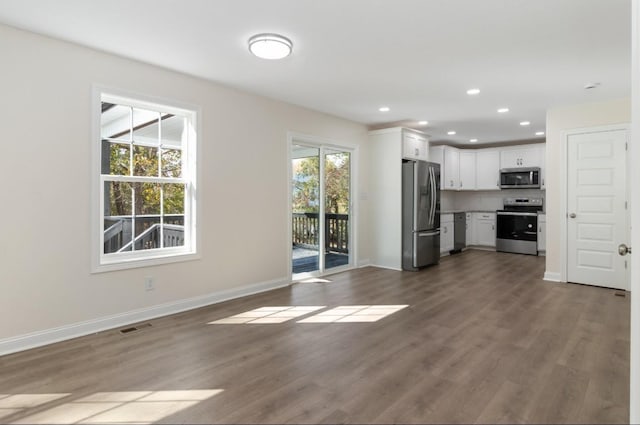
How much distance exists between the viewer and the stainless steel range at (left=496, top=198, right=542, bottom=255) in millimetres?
→ 7475

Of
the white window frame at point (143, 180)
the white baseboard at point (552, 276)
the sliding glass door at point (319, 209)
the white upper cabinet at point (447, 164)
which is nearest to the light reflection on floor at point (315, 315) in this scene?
the white window frame at point (143, 180)

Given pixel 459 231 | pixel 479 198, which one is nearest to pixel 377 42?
pixel 459 231

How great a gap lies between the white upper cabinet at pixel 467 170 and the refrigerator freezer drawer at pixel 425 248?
99.5 inches

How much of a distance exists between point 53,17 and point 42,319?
234cm

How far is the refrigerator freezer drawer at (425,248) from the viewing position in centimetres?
593

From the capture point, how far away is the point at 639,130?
1.23 m

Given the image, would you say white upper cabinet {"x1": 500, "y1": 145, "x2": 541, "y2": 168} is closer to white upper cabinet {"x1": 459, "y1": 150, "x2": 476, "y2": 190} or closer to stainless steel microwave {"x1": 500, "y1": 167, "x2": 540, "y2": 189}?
stainless steel microwave {"x1": 500, "y1": 167, "x2": 540, "y2": 189}

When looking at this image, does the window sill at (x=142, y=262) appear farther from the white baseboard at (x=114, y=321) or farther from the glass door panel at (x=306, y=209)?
the glass door panel at (x=306, y=209)

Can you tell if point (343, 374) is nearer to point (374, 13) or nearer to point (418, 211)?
point (374, 13)

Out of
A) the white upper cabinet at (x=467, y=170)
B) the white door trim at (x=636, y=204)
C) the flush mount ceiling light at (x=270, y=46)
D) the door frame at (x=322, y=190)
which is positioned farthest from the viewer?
the white upper cabinet at (x=467, y=170)

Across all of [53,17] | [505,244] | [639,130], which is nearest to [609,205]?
[505,244]

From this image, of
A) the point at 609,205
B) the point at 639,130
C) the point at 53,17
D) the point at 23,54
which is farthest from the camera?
the point at 609,205

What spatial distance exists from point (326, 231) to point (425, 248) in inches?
67.8

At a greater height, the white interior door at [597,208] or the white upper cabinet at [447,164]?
the white upper cabinet at [447,164]
